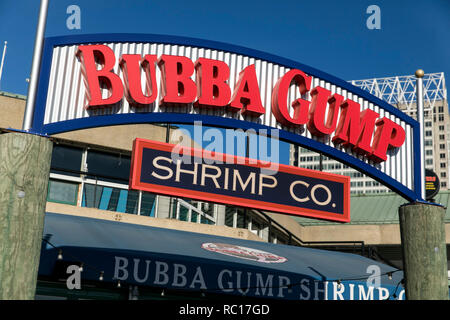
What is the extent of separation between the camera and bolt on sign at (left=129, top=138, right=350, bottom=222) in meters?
10.3

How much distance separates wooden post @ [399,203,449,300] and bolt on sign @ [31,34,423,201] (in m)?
1.77

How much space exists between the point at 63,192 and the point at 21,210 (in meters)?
9.50

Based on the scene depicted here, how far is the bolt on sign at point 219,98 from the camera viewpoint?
8.98 m

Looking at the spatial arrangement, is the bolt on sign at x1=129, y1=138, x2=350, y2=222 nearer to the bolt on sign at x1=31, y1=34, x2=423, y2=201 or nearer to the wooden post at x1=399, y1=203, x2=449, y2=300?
the bolt on sign at x1=31, y1=34, x2=423, y2=201

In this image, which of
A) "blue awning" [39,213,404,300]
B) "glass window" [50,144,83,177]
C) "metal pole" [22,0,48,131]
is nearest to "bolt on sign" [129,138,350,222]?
"blue awning" [39,213,404,300]

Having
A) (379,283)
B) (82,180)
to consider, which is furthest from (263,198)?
(82,180)

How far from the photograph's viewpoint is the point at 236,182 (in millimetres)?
10875

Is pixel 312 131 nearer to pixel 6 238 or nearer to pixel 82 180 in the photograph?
pixel 6 238

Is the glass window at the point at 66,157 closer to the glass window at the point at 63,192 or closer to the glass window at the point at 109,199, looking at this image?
the glass window at the point at 63,192

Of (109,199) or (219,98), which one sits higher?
(219,98)

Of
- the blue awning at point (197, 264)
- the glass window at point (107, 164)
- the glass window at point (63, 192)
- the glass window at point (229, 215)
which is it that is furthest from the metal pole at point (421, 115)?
the glass window at point (63, 192)

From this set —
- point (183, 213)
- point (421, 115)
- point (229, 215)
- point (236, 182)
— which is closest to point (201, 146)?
point (236, 182)

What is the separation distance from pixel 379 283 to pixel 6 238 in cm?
1023

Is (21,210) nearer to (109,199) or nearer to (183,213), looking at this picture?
(109,199)
